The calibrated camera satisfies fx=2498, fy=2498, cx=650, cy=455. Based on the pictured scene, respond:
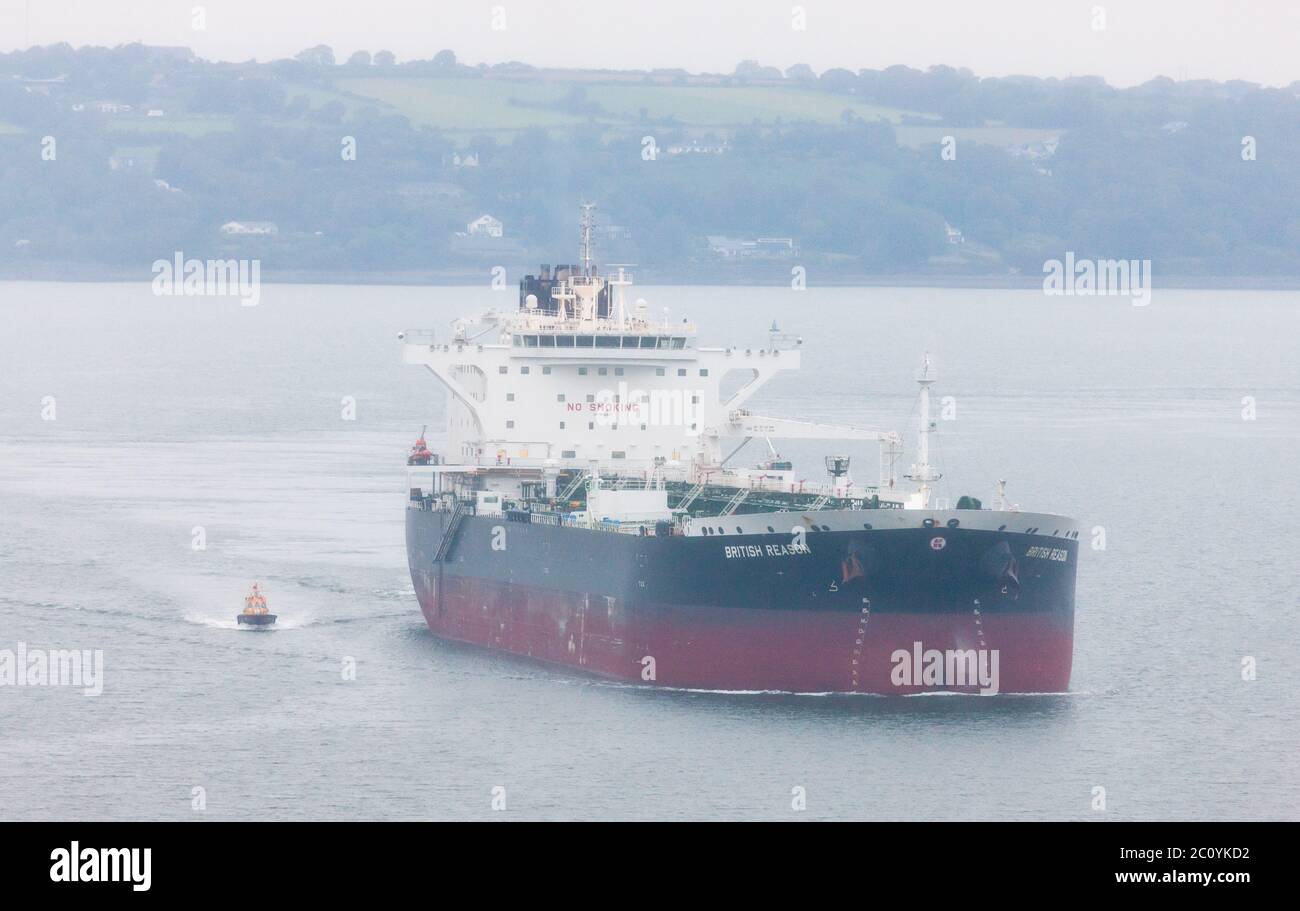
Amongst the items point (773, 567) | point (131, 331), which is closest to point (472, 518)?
point (773, 567)

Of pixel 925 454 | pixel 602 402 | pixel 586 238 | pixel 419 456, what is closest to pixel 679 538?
pixel 925 454

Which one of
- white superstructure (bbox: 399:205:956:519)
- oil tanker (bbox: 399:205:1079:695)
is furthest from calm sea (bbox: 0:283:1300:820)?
white superstructure (bbox: 399:205:956:519)

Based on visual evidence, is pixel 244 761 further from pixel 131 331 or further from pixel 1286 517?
pixel 131 331

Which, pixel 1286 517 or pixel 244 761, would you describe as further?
pixel 1286 517

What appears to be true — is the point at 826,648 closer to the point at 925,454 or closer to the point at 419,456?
the point at 925,454

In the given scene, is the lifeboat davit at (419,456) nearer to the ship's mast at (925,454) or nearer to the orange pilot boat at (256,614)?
the orange pilot boat at (256,614)

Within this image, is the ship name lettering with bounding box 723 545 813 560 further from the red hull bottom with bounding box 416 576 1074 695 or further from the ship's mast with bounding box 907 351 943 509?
the ship's mast with bounding box 907 351 943 509

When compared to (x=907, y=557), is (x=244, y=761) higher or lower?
lower

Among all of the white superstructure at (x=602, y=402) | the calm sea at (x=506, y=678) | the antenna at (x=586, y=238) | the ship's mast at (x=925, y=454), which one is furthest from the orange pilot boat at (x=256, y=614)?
the ship's mast at (x=925, y=454)
